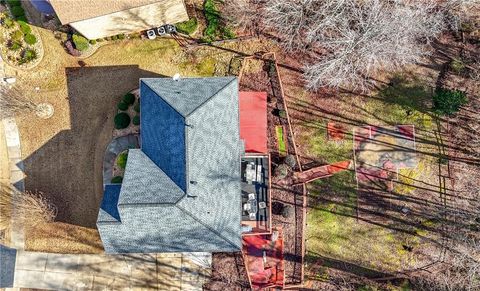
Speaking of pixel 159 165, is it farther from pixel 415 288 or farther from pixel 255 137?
pixel 415 288

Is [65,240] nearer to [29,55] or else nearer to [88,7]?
[29,55]

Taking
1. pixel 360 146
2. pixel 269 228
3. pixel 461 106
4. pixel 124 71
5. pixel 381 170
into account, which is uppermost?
pixel 124 71

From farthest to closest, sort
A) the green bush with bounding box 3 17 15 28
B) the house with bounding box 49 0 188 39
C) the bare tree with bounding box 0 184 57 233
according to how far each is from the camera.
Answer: the green bush with bounding box 3 17 15 28
the bare tree with bounding box 0 184 57 233
the house with bounding box 49 0 188 39

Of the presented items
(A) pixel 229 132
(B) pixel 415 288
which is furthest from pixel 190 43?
(B) pixel 415 288

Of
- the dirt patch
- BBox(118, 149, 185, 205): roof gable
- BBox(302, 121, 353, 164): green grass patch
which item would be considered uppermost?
BBox(302, 121, 353, 164): green grass patch

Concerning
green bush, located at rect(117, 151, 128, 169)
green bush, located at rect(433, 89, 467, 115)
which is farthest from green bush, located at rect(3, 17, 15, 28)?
green bush, located at rect(433, 89, 467, 115)

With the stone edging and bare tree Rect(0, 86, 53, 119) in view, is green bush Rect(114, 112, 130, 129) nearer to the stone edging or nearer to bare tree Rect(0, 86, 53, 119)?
bare tree Rect(0, 86, 53, 119)

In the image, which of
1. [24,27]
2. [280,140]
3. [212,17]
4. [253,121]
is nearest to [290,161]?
[280,140]
